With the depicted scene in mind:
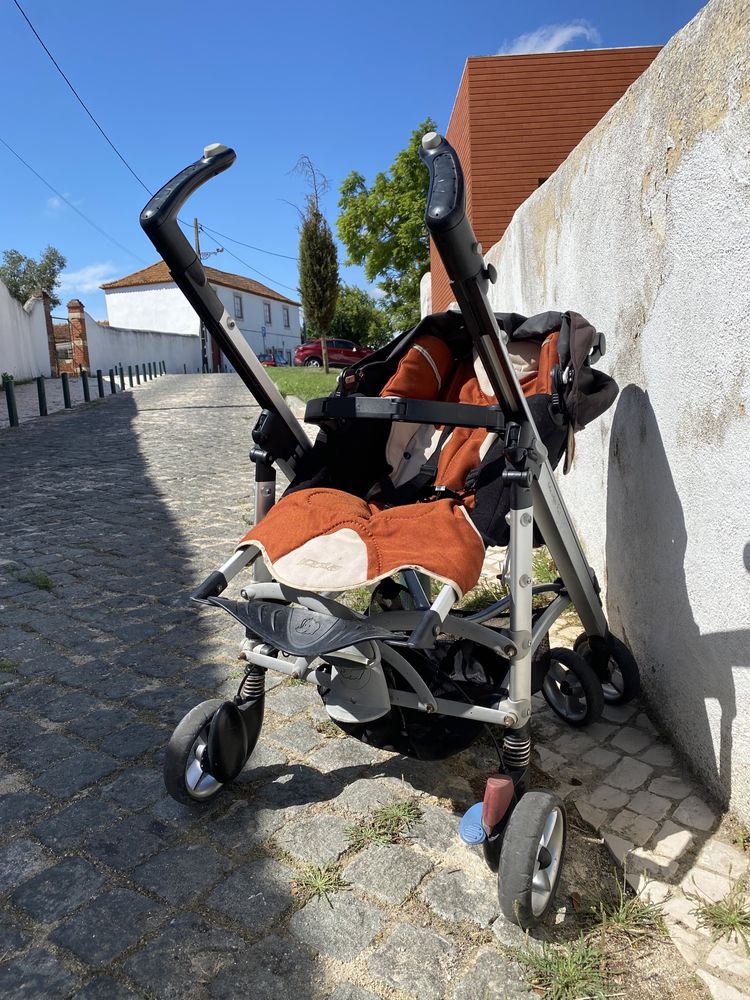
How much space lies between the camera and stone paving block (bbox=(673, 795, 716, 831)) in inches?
93.1

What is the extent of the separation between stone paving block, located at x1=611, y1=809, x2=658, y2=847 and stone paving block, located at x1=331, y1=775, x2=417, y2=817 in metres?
0.68

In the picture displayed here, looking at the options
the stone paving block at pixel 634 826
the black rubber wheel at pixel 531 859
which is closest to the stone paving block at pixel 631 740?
the stone paving block at pixel 634 826

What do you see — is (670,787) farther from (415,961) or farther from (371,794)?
(415,961)

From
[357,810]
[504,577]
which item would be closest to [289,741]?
[357,810]

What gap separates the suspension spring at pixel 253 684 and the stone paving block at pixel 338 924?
709 mm

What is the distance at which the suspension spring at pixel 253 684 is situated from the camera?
257cm

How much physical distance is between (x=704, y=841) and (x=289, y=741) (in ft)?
4.99

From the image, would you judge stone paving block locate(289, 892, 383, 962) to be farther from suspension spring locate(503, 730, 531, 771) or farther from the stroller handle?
the stroller handle

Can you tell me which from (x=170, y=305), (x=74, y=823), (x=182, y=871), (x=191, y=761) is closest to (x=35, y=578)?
(x=74, y=823)

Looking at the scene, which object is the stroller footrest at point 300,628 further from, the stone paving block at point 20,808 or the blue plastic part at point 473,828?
the stone paving block at point 20,808

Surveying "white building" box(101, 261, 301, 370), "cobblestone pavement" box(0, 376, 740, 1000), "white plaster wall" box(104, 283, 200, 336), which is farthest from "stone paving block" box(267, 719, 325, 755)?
"white plaster wall" box(104, 283, 200, 336)

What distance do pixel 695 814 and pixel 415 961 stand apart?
3.54 feet

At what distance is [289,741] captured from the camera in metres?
2.99

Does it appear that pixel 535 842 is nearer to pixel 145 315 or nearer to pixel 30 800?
pixel 30 800
